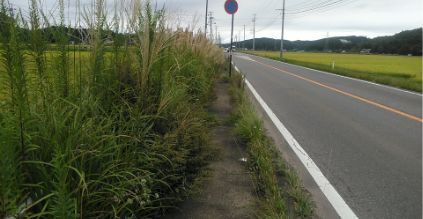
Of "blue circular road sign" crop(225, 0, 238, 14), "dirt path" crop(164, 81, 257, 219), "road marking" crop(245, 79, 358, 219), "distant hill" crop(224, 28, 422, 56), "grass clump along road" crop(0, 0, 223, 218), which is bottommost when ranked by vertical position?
"road marking" crop(245, 79, 358, 219)

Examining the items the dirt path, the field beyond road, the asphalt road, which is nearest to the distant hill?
the field beyond road

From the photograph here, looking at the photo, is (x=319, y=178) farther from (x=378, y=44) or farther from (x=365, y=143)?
(x=378, y=44)

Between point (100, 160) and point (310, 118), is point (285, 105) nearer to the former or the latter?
point (310, 118)

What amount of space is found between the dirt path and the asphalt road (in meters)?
1.10

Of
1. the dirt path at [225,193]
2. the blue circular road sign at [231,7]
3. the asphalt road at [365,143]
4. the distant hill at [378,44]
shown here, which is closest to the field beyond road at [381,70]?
the asphalt road at [365,143]

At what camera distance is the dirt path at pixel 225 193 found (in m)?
3.45

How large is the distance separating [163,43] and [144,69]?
61 cm

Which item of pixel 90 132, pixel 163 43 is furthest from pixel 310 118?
pixel 90 132

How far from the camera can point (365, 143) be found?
6.63 metres

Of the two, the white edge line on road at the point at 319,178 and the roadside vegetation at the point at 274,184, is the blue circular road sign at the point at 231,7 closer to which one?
the white edge line on road at the point at 319,178

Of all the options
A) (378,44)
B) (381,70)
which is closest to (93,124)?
(381,70)

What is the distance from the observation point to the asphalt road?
14.2 ft

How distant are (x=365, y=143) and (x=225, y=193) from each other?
12.0 feet

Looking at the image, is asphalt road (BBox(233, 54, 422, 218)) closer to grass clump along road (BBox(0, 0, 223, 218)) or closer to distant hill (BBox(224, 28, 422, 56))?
grass clump along road (BBox(0, 0, 223, 218))
